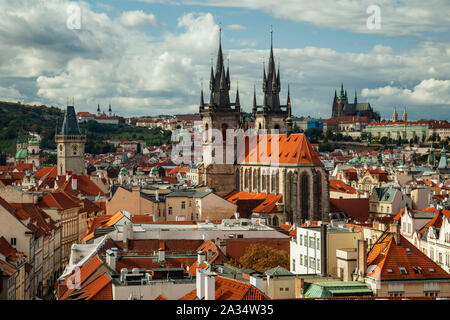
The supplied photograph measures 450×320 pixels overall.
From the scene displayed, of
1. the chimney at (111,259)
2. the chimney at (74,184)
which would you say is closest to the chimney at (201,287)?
the chimney at (111,259)

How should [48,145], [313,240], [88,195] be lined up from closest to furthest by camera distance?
1. [313,240]
2. [88,195]
3. [48,145]

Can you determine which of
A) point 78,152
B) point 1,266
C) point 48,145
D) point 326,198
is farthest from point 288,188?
point 48,145

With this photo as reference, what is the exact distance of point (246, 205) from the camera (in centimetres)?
7362

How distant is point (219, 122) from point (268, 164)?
1184 centimetres

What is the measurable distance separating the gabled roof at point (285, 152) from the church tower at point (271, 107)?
7.75 m

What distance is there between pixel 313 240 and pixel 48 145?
166 m

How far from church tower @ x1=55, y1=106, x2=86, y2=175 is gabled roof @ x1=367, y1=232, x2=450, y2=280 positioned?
316ft

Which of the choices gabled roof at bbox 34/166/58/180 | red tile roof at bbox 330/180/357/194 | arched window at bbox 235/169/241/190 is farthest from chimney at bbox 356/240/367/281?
gabled roof at bbox 34/166/58/180

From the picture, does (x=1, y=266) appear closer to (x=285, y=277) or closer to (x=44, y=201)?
(x=285, y=277)

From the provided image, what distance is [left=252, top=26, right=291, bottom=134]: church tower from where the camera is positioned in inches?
3666

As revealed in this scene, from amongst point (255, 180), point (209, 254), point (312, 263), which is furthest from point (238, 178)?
point (312, 263)

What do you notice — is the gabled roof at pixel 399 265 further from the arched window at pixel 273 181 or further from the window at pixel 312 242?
the arched window at pixel 273 181

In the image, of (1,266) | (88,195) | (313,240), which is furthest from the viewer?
(88,195)

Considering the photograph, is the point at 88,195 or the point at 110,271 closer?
the point at 110,271
